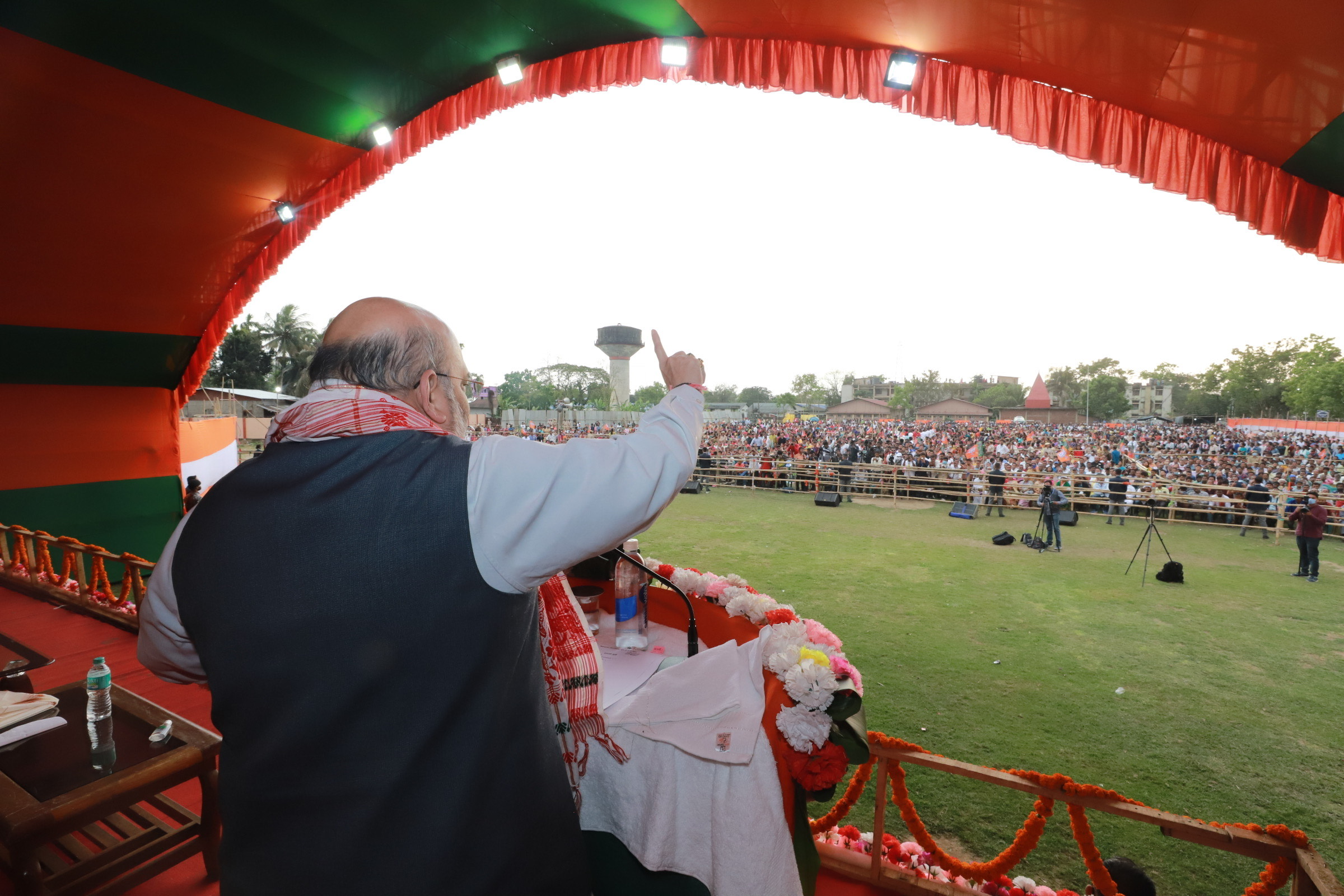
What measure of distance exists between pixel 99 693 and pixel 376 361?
265 cm

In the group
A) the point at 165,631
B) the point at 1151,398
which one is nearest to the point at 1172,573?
the point at 165,631

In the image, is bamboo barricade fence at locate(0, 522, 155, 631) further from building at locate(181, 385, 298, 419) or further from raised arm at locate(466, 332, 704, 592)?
building at locate(181, 385, 298, 419)

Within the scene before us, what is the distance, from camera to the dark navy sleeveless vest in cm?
93

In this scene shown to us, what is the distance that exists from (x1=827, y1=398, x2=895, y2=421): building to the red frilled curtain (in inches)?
2114

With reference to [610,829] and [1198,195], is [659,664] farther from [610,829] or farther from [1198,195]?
[1198,195]

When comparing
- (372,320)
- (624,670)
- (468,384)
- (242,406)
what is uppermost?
(372,320)

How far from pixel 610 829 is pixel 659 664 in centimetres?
51

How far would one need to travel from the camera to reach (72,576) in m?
7.39

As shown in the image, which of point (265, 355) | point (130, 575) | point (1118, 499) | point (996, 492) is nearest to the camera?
point (130, 575)

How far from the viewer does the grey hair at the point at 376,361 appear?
109cm

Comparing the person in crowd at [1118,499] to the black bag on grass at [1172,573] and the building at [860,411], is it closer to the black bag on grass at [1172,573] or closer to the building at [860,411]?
the black bag on grass at [1172,573]

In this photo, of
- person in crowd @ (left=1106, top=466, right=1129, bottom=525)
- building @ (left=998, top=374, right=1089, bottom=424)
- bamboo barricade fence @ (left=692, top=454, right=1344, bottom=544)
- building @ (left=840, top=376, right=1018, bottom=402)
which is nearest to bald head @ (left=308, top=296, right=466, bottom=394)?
bamboo barricade fence @ (left=692, top=454, right=1344, bottom=544)

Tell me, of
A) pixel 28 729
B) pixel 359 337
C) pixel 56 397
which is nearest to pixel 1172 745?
pixel 359 337

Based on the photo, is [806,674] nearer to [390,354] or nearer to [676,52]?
[390,354]
